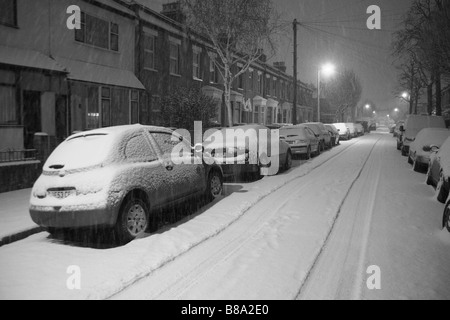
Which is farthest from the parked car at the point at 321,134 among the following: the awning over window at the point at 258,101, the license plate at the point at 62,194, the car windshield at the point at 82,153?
the license plate at the point at 62,194

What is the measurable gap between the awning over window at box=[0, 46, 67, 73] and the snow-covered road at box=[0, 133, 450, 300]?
849 cm

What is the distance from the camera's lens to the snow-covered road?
439cm

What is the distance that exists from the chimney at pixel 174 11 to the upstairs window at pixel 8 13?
447 inches

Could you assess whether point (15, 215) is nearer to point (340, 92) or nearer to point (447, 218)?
point (447, 218)

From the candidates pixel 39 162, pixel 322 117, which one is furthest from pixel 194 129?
pixel 322 117

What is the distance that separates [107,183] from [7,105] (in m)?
9.72

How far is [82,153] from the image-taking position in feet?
20.5

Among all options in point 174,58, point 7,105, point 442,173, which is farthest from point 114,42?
point 442,173

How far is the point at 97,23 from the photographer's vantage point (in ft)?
58.9

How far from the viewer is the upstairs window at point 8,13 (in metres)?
13.5
